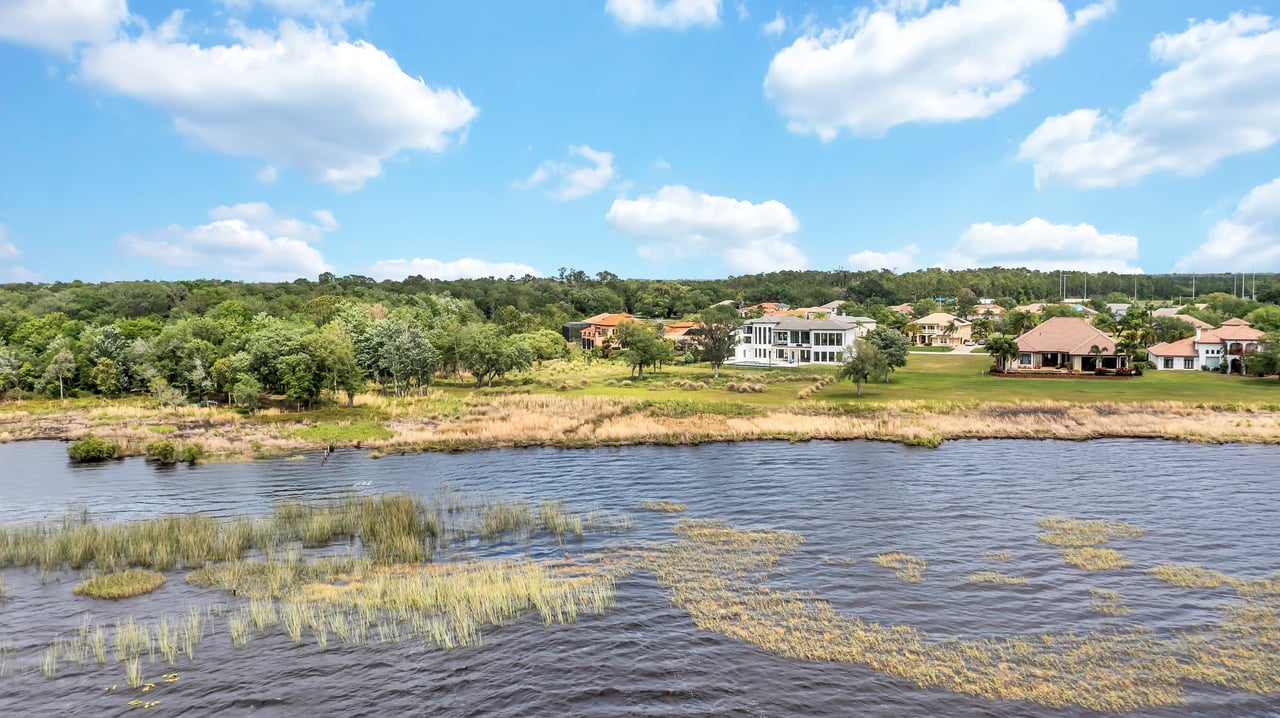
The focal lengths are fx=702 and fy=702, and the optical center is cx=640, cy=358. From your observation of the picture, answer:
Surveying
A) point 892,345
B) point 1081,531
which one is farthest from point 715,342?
point 1081,531

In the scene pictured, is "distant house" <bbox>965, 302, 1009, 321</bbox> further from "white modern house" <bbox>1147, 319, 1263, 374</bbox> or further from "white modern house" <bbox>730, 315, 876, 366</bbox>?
"white modern house" <bbox>1147, 319, 1263, 374</bbox>

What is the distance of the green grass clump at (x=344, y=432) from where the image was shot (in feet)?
160

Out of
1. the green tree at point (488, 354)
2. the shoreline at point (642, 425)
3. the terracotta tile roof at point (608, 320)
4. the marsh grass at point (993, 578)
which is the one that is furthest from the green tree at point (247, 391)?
the terracotta tile roof at point (608, 320)

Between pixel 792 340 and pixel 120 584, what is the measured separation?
94.9m

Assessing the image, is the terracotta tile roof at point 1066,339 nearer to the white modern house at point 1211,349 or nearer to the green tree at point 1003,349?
the green tree at point 1003,349

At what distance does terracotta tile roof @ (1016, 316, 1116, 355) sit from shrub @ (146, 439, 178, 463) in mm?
86558

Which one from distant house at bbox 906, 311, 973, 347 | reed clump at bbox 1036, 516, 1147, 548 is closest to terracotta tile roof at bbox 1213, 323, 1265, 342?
distant house at bbox 906, 311, 973, 347

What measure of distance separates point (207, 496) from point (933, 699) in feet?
109

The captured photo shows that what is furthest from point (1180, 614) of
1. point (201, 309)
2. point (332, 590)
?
point (201, 309)

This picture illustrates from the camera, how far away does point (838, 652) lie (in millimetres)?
16891

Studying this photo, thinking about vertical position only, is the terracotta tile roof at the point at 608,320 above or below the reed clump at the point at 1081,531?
above

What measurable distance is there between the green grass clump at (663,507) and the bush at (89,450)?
35997 mm

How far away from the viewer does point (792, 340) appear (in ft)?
352

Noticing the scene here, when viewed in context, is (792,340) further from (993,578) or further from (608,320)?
(993,578)
